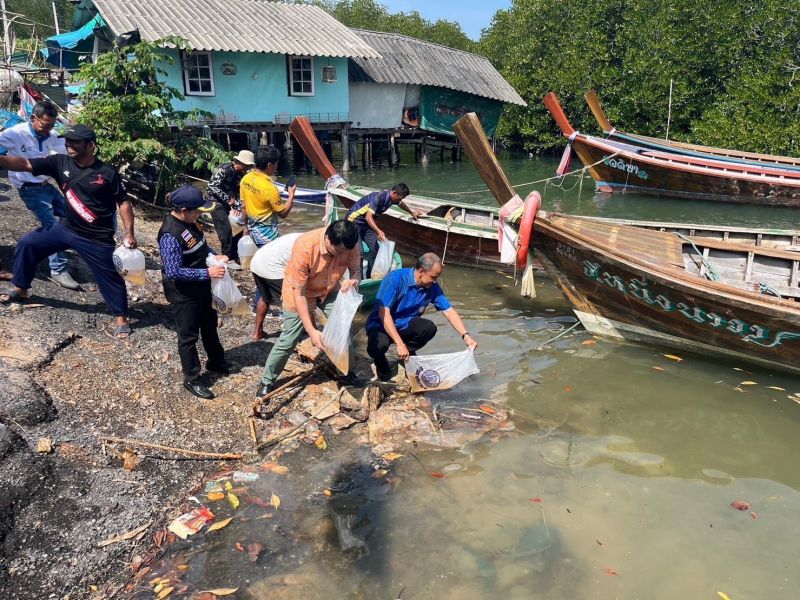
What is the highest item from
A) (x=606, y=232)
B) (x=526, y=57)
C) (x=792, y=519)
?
(x=526, y=57)

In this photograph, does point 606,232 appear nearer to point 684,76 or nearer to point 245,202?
point 245,202

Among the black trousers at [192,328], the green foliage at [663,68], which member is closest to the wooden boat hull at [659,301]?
the black trousers at [192,328]

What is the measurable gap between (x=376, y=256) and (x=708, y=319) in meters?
3.54

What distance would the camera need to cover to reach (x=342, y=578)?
311cm

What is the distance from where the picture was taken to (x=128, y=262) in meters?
4.95

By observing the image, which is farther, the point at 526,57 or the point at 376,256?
the point at 526,57

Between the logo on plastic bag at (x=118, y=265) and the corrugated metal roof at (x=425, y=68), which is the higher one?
the corrugated metal roof at (x=425, y=68)

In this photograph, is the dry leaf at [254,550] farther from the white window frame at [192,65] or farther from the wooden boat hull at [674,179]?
the white window frame at [192,65]

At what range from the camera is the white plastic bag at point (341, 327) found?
4.27 metres

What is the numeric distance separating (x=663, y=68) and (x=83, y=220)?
2353 centimetres

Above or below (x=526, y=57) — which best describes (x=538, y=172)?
below

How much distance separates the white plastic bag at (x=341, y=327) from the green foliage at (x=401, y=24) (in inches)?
1550

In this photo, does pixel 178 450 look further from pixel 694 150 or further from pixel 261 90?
pixel 694 150

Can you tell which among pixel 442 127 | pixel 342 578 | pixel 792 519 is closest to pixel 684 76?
pixel 442 127
